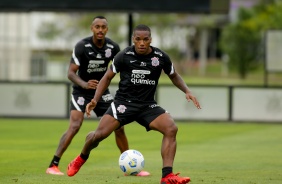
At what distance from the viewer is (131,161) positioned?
44.4 ft

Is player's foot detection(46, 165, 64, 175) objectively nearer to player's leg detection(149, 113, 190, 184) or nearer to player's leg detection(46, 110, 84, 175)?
player's leg detection(46, 110, 84, 175)

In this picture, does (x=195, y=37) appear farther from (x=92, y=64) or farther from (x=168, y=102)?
(x=92, y=64)

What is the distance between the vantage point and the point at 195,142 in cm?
2212

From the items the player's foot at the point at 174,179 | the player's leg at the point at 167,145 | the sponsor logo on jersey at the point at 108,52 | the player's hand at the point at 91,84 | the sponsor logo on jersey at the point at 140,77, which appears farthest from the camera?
the sponsor logo on jersey at the point at 108,52

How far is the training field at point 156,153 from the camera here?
13.6 meters

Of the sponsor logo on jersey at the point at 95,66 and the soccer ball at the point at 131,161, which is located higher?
the sponsor logo on jersey at the point at 95,66

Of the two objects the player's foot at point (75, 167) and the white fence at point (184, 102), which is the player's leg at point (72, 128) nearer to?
the player's foot at point (75, 167)

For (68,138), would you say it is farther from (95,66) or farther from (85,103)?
(95,66)

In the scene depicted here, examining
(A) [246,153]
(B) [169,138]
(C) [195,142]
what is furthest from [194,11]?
(B) [169,138]

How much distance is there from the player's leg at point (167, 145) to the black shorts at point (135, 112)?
124 mm

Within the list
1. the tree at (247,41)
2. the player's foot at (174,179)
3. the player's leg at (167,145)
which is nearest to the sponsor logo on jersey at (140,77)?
the player's leg at (167,145)

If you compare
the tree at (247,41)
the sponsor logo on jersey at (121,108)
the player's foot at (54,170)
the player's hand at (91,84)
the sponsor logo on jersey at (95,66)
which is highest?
the sponsor logo on jersey at (95,66)

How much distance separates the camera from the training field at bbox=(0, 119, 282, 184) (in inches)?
537

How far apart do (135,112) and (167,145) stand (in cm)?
77
